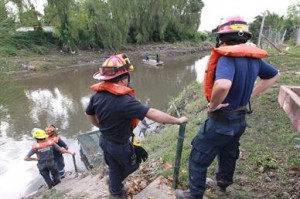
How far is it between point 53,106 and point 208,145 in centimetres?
1566

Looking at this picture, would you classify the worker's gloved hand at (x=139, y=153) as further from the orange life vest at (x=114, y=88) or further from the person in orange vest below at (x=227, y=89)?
the orange life vest at (x=114, y=88)

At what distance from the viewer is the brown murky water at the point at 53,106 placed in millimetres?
8578

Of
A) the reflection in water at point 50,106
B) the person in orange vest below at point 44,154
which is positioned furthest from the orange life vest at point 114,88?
the reflection in water at point 50,106

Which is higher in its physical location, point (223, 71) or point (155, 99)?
point (223, 71)

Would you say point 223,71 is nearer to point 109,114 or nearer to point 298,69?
point 109,114

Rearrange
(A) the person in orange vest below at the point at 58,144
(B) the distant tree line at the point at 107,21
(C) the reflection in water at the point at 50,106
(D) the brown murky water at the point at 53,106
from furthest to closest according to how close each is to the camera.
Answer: (B) the distant tree line at the point at 107,21 → (C) the reflection in water at the point at 50,106 → (D) the brown murky water at the point at 53,106 → (A) the person in orange vest below at the point at 58,144

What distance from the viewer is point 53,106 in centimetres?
1783

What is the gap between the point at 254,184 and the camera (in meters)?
4.01

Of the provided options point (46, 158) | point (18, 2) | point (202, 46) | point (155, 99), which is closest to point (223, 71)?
point (18, 2)

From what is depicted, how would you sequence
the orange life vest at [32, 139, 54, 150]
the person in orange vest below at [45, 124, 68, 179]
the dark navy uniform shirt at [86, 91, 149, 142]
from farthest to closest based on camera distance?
the person in orange vest below at [45, 124, 68, 179]
the orange life vest at [32, 139, 54, 150]
the dark navy uniform shirt at [86, 91, 149, 142]

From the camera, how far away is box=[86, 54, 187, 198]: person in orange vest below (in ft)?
10.6

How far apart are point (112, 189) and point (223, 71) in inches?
75.9

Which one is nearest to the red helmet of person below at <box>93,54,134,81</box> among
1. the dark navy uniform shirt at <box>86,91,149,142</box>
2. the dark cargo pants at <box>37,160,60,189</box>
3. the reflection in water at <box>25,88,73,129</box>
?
the dark navy uniform shirt at <box>86,91,149,142</box>

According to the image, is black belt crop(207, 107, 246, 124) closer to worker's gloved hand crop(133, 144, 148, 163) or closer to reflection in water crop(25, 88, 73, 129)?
worker's gloved hand crop(133, 144, 148, 163)
